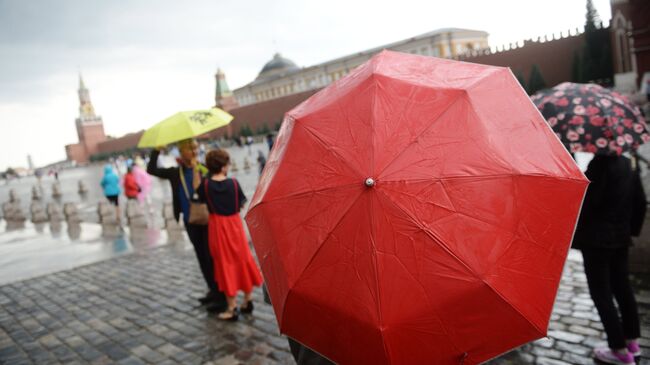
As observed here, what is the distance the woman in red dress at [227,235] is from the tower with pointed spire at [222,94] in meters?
64.9

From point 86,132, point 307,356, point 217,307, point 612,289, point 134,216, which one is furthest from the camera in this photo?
point 86,132

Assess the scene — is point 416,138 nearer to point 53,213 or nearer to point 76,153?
point 53,213

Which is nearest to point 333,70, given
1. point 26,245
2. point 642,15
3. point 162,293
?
point 642,15

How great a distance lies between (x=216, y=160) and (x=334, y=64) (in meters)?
59.0

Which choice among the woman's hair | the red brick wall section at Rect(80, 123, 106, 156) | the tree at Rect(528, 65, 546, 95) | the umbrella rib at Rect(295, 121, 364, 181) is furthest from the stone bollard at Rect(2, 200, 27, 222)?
the red brick wall section at Rect(80, 123, 106, 156)

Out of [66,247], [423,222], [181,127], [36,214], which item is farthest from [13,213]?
[423,222]

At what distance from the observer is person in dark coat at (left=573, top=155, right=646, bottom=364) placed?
2.92m

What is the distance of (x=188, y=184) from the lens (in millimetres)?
4980

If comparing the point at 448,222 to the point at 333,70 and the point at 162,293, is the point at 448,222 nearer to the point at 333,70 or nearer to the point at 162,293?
the point at 162,293

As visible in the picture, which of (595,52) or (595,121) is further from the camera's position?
(595,52)

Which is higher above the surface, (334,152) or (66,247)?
(334,152)

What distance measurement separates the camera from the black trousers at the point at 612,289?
3055 mm

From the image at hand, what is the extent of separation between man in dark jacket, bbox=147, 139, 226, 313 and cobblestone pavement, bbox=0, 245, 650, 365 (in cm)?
59

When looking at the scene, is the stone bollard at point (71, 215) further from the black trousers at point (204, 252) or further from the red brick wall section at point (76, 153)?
the red brick wall section at point (76, 153)
